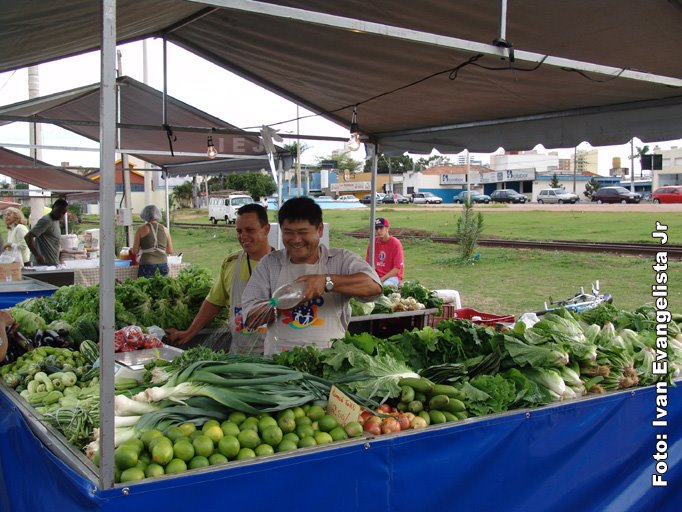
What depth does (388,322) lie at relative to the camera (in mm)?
6773

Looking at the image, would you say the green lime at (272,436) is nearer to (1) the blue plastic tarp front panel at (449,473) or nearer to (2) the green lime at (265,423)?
(2) the green lime at (265,423)

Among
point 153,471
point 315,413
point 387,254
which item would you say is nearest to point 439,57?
point 315,413

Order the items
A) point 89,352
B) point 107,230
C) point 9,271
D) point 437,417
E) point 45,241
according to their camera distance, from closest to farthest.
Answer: point 107,230, point 437,417, point 89,352, point 9,271, point 45,241

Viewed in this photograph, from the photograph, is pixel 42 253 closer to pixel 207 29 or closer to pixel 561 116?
pixel 207 29

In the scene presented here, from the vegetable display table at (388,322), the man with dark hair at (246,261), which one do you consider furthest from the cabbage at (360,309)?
the man with dark hair at (246,261)

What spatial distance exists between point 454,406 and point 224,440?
1.04 m

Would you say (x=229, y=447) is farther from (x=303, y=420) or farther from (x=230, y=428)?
(x=303, y=420)

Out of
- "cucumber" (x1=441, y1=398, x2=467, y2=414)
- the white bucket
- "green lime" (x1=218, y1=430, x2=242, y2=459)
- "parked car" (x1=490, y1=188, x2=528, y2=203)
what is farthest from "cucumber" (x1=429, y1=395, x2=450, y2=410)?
"parked car" (x1=490, y1=188, x2=528, y2=203)

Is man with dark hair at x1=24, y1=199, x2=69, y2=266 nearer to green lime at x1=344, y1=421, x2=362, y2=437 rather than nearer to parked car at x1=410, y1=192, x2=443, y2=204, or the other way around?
green lime at x1=344, y1=421, x2=362, y2=437

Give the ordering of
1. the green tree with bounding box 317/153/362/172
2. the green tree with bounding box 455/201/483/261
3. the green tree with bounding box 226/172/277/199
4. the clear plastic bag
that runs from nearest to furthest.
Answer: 1. the clear plastic bag
2. the green tree with bounding box 455/201/483/261
3. the green tree with bounding box 226/172/277/199
4. the green tree with bounding box 317/153/362/172

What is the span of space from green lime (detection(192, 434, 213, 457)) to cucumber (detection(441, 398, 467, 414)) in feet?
3.52

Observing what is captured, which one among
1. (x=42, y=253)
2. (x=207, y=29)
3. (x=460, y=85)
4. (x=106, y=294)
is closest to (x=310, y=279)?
(x=106, y=294)

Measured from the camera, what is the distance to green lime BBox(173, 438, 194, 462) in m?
2.25

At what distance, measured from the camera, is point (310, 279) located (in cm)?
321
